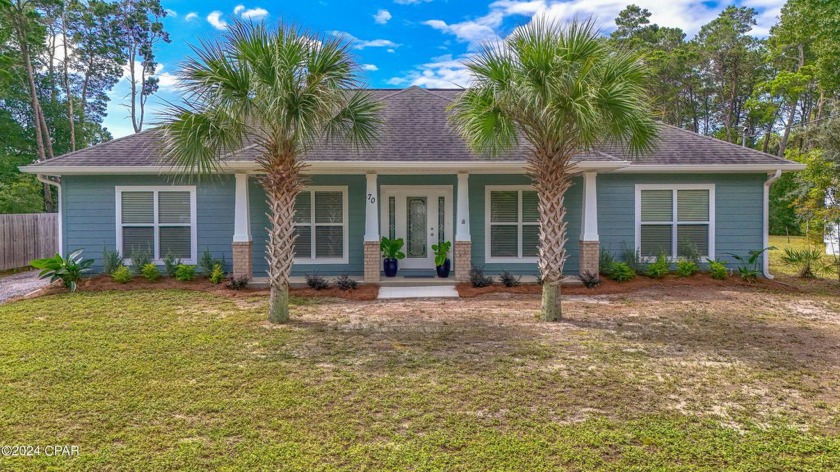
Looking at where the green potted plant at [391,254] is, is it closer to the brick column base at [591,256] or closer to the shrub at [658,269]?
the brick column base at [591,256]

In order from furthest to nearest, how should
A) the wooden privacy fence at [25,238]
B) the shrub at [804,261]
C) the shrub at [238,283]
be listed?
1. the wooden privacy fence at [25,238]
2. the shrub at [804,261]
3. the shrub at [238,283]

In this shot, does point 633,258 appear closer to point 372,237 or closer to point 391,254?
point 391,254

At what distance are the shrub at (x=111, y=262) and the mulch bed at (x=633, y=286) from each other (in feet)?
25.1

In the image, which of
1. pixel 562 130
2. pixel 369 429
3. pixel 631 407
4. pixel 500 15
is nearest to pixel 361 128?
pixel 562 130

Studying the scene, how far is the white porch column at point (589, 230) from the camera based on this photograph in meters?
9.55

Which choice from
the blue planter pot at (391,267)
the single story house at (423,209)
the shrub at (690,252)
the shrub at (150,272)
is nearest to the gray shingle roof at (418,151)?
the single story house at (423,209)

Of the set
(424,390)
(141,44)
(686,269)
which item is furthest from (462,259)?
(141,44)

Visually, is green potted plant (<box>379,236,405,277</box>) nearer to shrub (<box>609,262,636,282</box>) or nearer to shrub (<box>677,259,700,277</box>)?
shrub (<box>609,262,636,282</box>)

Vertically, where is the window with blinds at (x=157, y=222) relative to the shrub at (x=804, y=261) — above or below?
above

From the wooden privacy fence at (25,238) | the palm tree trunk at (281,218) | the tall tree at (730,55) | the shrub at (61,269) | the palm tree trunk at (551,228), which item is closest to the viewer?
the palm tree trunk at (281,218)

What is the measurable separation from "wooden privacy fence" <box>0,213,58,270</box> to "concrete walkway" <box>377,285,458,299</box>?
11598 mm

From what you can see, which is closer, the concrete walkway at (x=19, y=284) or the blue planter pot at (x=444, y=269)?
the concrete walkway at (x=19, y=284)

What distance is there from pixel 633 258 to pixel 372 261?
605cm

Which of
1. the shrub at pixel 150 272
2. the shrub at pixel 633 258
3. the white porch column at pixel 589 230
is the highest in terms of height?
the white porch column at pixel 589 230
